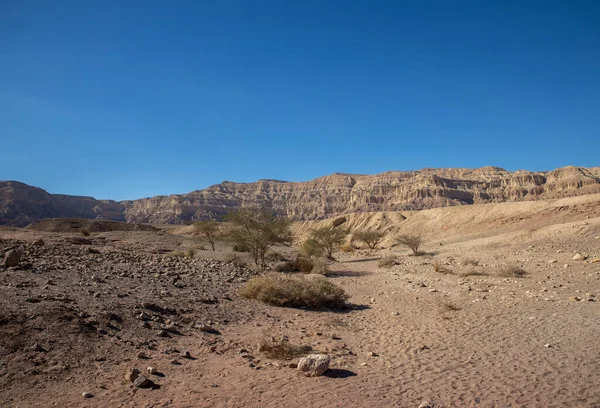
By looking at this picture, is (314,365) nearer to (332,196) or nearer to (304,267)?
(304,267)

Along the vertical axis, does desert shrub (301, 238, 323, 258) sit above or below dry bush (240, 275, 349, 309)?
above

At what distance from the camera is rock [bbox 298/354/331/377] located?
6.00 m

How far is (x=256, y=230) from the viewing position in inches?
928

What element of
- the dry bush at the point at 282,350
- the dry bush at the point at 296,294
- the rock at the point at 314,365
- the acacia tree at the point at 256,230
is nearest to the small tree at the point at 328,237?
the acacia tree at the point at 256,230

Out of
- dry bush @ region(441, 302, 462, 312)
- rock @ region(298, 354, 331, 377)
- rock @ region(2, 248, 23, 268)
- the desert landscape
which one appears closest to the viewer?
the desert landscape

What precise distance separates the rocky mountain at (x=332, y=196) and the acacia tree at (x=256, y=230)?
282 feet

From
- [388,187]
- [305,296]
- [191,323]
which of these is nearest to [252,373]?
[191,323]

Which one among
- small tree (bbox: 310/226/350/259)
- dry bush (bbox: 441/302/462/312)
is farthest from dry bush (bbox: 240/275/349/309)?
small tree (bbox: 310/226/350/259)

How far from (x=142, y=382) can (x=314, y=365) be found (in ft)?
8.52

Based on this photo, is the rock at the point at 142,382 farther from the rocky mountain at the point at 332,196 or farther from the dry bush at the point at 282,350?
the rocky mountain at the point at 332,196

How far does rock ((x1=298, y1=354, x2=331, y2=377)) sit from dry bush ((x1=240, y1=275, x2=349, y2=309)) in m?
5.47

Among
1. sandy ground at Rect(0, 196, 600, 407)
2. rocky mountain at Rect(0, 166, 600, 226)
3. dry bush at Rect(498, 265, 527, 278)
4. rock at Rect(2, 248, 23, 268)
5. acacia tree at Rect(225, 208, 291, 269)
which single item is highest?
rocky mountain at Rect(0, 166, 600, 226)

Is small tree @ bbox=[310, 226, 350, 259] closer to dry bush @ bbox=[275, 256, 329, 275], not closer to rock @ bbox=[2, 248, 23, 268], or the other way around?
dry bush @ bbox=[275, 256, 329, 275]

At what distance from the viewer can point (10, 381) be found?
16.7 feet
